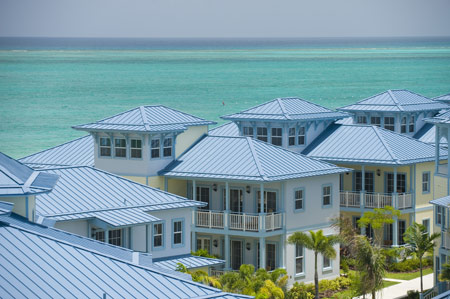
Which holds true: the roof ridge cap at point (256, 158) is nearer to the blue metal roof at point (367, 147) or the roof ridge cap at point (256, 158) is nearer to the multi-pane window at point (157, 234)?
the multi-pane window at point (157, 234)

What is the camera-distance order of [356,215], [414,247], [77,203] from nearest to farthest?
[77,203], [414,247], [356,215]

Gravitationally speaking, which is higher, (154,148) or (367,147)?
(367,147)

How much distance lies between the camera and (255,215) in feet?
171

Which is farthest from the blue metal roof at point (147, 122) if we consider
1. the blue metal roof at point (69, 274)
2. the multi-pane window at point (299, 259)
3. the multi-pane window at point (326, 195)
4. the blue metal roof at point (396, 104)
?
the blue metal roof at point (69, 274)

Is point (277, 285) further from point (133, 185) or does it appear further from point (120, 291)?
point (120, 291)

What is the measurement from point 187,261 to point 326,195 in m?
10.2

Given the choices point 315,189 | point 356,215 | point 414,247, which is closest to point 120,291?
point 414,247

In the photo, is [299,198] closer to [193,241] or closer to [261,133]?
[193,241]

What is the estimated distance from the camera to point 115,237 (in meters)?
44.8

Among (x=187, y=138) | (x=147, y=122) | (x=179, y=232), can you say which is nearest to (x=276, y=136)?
(x=187, y=138)

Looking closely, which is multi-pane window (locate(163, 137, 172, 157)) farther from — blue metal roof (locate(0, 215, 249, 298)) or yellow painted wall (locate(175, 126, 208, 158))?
blue metal roof (locate(0, 215, 249, 298))

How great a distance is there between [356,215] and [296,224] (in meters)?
8.03

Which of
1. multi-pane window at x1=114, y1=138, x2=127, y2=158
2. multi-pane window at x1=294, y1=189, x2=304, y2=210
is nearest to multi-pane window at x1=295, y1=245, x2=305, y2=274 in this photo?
multi-pane window at x1=294, y1=189, x2=304, y2=210

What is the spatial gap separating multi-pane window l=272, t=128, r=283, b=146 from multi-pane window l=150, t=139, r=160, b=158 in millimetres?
8684
